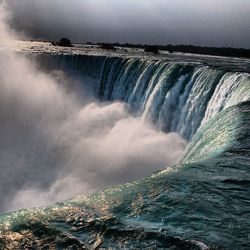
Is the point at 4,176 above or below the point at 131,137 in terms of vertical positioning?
below

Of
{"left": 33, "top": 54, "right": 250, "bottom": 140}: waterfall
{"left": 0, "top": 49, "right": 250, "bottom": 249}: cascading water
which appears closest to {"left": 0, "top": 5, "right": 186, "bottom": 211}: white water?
{"left": 33, "top": 54, "right": 250, "bottom": 140}: waterfall

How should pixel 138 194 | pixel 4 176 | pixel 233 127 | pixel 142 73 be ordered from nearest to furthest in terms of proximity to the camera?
pixel 138 194 → pixel 233 127 → pixel 4 176 → pixel 142 73

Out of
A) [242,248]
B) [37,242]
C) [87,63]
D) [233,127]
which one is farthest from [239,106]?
[87,63]

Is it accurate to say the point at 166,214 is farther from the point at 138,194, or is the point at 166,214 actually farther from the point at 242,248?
the point at 242,248

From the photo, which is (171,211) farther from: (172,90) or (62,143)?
(62,143)

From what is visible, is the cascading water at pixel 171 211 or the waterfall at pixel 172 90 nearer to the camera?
the cascading water at pixel 171 211

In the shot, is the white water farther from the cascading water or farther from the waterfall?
the cascading water

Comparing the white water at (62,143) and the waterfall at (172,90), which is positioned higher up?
the waterfall at (172,90)

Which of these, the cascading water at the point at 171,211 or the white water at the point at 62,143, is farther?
the white water at the point at 62,143

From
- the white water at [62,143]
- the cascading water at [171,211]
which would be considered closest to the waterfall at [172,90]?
the white water at [62,143]

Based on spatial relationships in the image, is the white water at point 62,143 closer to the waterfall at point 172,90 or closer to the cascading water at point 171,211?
the waterfall at point 172,90

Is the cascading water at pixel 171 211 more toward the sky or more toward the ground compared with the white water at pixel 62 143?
more toward the sky
